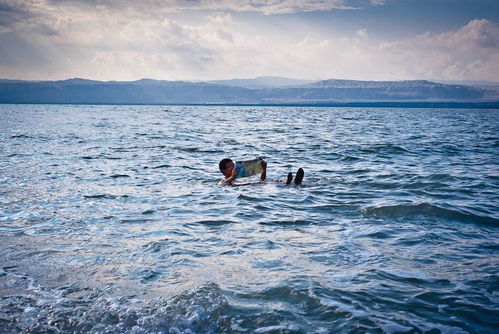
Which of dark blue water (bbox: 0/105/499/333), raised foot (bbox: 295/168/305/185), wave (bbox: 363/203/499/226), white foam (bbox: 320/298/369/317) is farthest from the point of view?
raised foot (bbox: 295/168/305/185)

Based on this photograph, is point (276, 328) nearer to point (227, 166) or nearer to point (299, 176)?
point (299, 176)

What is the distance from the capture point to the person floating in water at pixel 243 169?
11.4m

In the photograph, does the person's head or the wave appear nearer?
the wave

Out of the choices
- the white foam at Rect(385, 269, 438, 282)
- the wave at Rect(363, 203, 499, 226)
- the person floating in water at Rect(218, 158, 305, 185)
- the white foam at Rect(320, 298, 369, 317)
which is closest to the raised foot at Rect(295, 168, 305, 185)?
the person floating in water at Rect(218, 158, 305, 185)

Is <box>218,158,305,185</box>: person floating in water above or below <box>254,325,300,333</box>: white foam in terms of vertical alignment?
above

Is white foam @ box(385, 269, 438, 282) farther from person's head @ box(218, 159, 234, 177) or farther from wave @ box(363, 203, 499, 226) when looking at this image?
person's head @ box(218, 159, 234, 177)

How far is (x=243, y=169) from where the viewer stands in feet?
37.9

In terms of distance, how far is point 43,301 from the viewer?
14.2 feet

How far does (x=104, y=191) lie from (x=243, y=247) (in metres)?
5.76

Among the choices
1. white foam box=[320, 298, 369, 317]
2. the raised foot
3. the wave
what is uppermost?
the raised foot

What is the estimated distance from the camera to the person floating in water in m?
11.4

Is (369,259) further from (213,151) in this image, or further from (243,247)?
(213,151)

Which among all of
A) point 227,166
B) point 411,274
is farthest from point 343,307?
point 227,166

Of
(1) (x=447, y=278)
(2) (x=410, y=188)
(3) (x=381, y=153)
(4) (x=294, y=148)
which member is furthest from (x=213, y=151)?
(1) (x=447, y=278)
